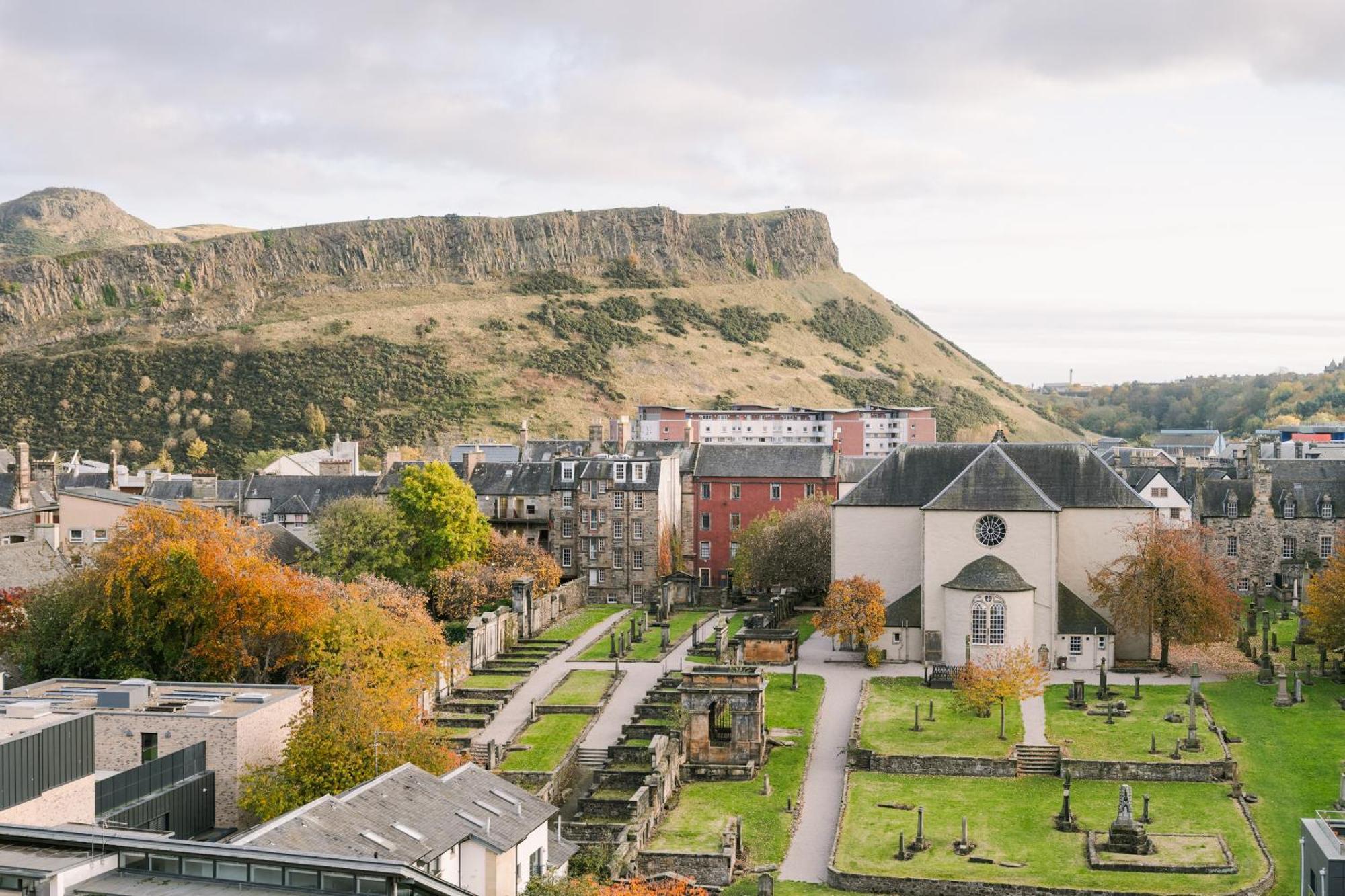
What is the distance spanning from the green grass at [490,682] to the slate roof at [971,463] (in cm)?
1749

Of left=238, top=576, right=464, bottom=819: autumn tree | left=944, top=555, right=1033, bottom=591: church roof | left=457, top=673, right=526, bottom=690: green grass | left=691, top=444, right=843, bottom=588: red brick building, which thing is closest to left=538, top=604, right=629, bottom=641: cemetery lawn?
left=457, top=673, right=526, bottom=690: green grass

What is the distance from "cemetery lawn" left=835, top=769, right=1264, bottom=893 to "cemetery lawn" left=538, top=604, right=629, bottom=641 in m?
23.1

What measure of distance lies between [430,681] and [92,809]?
1865 centimetres

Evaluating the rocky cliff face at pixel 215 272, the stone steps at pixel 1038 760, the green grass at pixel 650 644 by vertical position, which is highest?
the rocky cliff face at pixel 215 272

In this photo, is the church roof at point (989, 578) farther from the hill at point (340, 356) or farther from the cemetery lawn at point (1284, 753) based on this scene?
the hill at point (340, 356)

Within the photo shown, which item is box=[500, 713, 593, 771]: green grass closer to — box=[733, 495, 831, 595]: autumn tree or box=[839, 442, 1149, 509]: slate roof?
box=[839, 442, 1149, 509]: slate roof

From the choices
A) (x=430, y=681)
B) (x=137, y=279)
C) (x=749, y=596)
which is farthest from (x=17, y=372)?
(x=430, y=681)

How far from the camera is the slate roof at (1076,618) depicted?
189 feet

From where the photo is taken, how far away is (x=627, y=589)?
7600 cm

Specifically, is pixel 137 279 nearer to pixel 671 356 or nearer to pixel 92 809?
pixel 671 356

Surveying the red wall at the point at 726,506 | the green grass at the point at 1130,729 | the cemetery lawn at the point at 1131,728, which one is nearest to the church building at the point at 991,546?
the cemetery lawn at the point at 1131,728

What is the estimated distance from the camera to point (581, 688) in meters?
53.2

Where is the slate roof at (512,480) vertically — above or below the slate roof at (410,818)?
above

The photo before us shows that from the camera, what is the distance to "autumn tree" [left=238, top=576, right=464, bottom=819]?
121 feet
